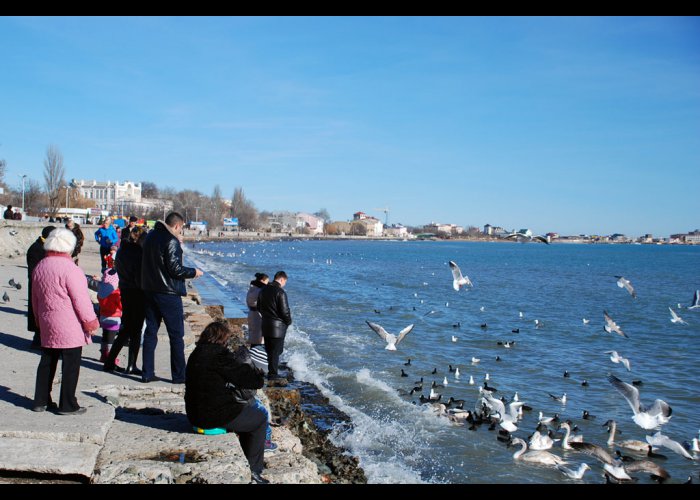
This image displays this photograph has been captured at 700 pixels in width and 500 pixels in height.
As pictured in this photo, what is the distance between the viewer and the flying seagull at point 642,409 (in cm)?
912

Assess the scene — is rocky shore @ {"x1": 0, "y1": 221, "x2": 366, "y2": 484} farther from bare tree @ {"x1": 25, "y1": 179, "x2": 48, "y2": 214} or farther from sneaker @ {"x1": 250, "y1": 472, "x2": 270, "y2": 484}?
bare tree @ {"x1": 25, "y1": 179, "x2": 48, "y2": 214}

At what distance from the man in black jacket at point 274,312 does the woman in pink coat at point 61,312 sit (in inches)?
148

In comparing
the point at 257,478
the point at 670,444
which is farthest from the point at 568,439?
the point at 257,478

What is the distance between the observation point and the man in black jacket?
858 cm

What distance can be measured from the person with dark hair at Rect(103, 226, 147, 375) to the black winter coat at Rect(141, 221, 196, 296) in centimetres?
56

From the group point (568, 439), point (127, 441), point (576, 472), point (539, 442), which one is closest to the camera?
point (127, 441)

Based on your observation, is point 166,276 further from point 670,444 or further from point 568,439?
point 670,444

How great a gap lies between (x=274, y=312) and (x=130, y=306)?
2210 millimetres

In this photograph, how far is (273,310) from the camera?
859 cm

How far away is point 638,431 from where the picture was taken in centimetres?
1009

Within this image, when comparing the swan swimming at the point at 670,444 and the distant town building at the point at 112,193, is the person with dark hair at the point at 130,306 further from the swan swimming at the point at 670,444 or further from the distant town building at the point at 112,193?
the distant town building at the point at 112,193

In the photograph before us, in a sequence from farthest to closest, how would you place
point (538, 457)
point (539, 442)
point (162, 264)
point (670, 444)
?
1. point (670, 444)
2. point (539, 442)
3. point (538, 457)
4. point (162, 264)

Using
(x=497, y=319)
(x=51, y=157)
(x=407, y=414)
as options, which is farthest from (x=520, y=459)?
(x=51, y=157)
